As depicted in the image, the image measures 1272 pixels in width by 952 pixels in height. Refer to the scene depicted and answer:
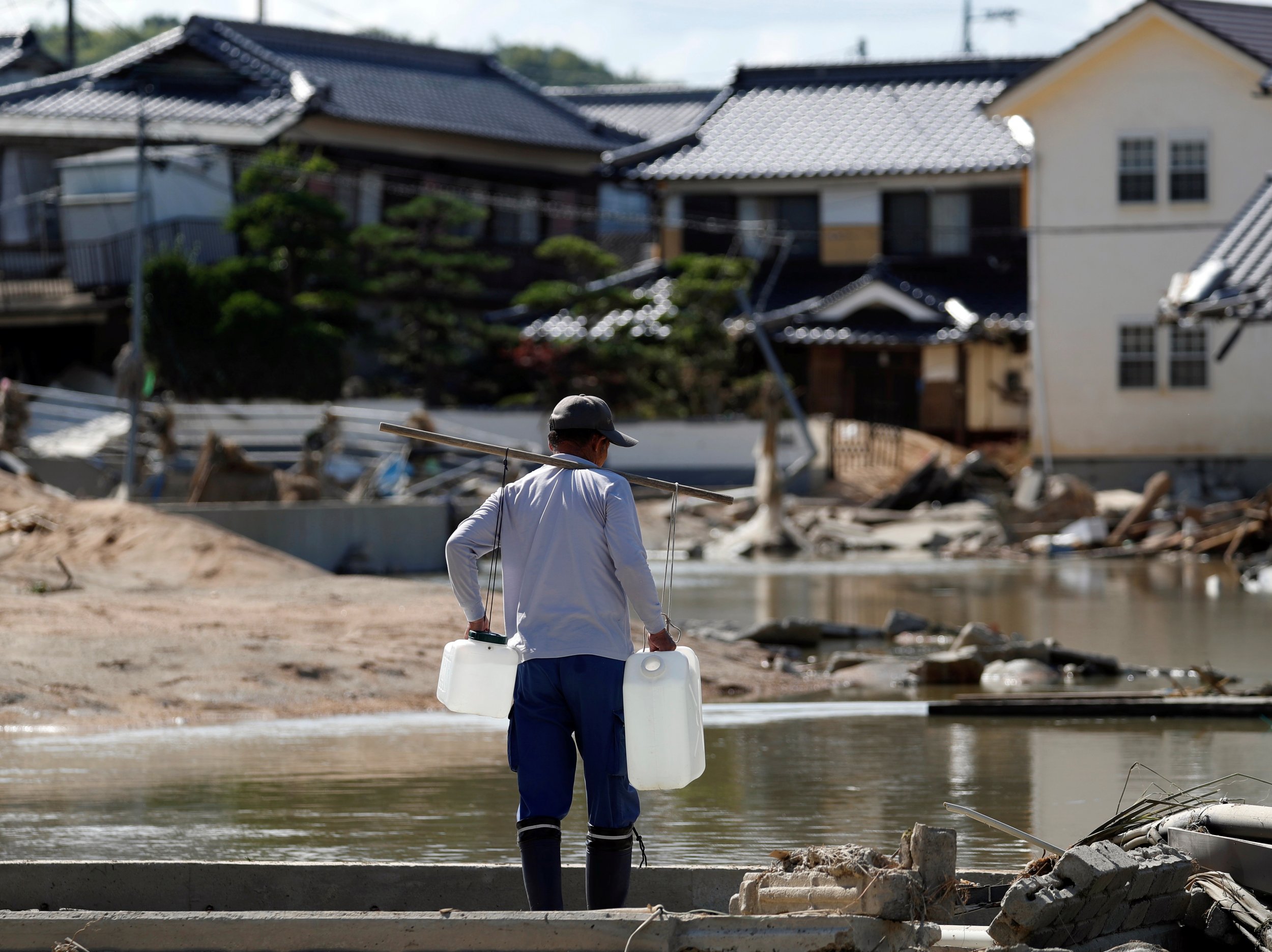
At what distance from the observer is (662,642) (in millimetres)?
5414

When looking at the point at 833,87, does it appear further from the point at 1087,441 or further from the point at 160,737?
the point at 160,737

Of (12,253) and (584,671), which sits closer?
(584,671)

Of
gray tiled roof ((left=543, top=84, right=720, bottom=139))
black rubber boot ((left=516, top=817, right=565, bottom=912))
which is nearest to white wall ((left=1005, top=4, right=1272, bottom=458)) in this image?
gray tiled roof ((left=543, top=84, right=720, bottom=139))

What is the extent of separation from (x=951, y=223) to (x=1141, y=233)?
23.2ft

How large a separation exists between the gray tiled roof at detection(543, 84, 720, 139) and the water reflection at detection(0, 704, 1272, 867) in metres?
36.0

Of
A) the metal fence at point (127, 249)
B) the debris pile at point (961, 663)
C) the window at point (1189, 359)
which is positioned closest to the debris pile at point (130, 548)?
the debris pile at point (961, 663)

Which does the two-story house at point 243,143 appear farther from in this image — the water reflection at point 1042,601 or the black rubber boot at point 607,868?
the black rubber boot at point 607,868

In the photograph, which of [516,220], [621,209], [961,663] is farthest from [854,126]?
[961,663]

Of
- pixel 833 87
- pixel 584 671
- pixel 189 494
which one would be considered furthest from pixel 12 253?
pixel 584 671

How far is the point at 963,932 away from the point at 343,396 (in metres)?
28.9

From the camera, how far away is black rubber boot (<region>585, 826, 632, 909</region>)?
5305 mm

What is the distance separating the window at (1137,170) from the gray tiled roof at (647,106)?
15.8 m

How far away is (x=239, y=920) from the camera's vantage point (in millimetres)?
4730

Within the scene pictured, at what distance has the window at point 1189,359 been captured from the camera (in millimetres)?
30859
